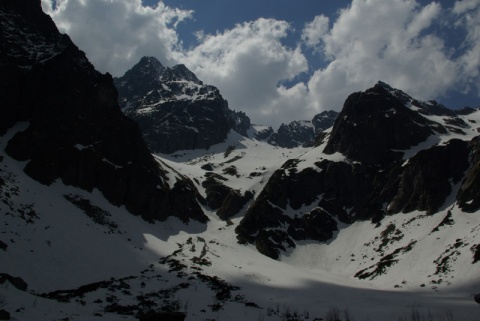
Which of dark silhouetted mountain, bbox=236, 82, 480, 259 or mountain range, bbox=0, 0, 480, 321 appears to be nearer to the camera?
mountain range, bbox=0, 0, 480, 321

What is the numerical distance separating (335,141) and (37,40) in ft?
289

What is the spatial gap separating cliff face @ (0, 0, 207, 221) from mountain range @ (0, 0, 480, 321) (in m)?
0.28

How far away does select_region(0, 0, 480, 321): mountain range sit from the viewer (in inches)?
1483

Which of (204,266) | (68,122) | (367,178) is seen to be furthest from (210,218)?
(204,266)

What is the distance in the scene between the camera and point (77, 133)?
81.3 m

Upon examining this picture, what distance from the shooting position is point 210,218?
111688mm

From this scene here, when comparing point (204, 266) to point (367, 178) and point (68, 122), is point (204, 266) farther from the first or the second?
point (367, 178)

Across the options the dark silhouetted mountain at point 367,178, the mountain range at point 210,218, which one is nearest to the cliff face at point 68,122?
the mountain range at point 210,218

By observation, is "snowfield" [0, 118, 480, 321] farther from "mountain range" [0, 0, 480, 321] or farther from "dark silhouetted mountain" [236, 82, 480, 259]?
"dark silhouetted mountain" [236, 82, 480, 259]

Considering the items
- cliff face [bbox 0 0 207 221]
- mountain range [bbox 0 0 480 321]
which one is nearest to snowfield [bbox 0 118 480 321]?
mountain range [bbox 0 0 480 321]

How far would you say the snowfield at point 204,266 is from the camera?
31891 millimetres

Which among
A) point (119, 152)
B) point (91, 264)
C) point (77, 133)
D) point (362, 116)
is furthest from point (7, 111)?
point (362, 116)

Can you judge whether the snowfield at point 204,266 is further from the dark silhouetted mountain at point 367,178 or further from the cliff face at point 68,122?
the dark silhouetted mountain at point 367,178

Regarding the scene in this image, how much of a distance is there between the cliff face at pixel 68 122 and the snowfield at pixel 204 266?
3049 millimetres
